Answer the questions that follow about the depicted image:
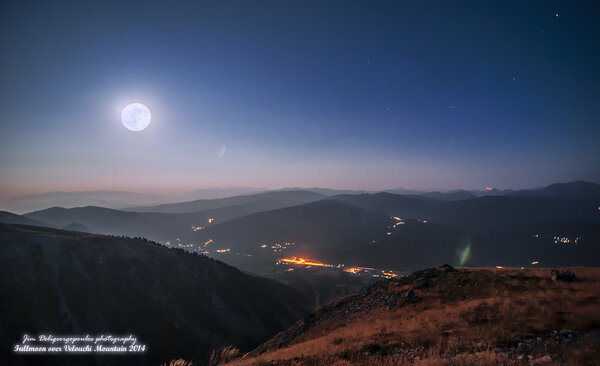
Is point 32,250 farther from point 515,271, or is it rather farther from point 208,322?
point 515,271

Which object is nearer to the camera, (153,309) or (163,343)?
(163,343)

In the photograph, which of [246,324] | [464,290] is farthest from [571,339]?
[246,324]

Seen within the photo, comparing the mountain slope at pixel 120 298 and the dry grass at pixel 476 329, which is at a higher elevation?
the dry grass at pixel 476 329

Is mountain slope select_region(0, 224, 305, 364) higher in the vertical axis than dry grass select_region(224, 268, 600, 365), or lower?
lower

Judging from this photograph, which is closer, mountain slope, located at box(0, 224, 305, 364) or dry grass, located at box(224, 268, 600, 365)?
dry grass, located at box(224, 268, 600, 365)

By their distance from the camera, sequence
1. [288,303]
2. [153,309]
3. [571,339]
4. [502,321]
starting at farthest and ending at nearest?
[288,303]
[153,309]
[502,321]
[571,339]
